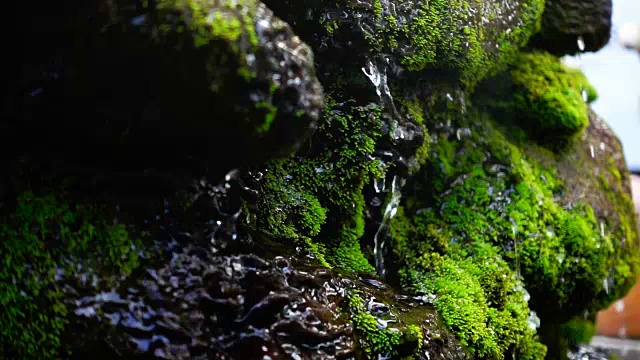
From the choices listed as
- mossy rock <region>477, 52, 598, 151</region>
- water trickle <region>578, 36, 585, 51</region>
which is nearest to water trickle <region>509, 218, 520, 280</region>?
mossy rock <region>477, 52, 598, 151</region>

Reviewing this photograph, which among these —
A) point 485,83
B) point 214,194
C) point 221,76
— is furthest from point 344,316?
point 485,83

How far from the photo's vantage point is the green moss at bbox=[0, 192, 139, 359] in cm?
163

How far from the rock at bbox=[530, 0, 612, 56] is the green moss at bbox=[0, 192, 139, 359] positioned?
299cm

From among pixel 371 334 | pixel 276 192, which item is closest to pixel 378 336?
pixel 371 334

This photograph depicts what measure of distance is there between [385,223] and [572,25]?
2.04 metres

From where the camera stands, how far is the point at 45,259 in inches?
65.7

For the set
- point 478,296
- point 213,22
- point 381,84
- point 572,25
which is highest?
point 213,22

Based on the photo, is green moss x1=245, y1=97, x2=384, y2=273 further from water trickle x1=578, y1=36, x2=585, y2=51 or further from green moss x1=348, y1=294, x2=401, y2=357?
water trickle x1=578, y1=36, x2=585, y2=51

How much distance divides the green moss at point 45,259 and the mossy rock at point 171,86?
0.59ft

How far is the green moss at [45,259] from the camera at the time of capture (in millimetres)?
1628

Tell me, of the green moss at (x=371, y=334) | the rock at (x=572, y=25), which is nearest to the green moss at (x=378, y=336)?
the green moss at (x=371, y=334)

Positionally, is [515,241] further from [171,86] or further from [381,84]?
[171,86]

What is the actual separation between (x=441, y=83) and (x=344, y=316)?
1489mm

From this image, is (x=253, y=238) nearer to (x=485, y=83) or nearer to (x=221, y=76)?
(x=221, y=76)
